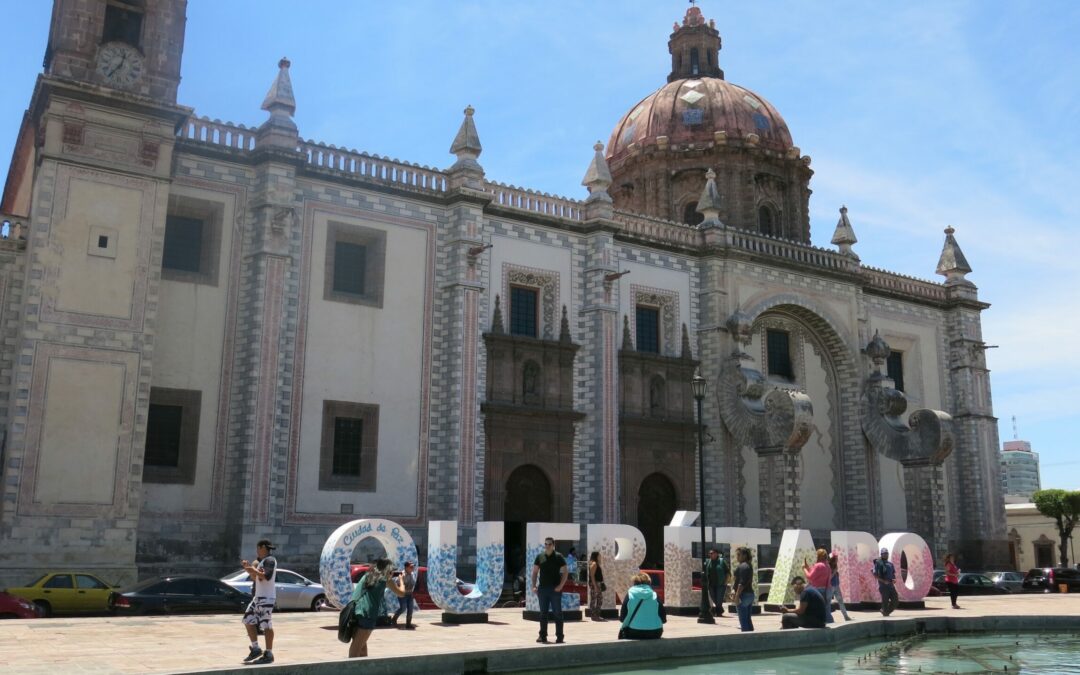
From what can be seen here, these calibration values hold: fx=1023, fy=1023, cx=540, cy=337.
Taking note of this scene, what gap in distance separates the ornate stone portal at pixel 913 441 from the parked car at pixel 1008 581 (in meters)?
2.15

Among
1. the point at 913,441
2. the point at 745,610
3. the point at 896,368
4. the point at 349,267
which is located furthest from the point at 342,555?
the point at 896,368

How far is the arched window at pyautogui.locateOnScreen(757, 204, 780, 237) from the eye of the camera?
4381 centimetres

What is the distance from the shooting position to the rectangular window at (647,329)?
3406 centimetres

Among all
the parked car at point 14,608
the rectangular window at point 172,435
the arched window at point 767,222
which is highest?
the arched window at point 767,222

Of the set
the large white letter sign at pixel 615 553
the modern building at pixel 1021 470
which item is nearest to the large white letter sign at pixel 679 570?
the large white letter sign at pixel 615 553

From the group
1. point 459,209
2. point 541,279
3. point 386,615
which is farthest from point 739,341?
point 386,615

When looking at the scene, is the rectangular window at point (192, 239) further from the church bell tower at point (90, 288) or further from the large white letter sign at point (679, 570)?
the large white letter sign at point (679, 570)

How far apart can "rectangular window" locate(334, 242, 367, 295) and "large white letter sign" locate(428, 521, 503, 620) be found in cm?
1058

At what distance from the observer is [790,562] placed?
22.5 meters

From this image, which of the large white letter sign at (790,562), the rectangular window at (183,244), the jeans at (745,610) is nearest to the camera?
the jeans at (745,610)

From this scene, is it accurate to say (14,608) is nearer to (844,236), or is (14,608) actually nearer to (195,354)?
(195,354)

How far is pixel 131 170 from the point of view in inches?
941

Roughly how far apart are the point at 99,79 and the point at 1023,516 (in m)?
57.9

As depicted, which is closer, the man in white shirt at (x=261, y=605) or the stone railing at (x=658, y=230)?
the man in white shirt at (x=261, y=605)
